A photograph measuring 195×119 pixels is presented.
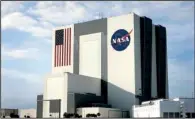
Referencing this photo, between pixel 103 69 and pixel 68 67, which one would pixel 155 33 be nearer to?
pixel 103 69

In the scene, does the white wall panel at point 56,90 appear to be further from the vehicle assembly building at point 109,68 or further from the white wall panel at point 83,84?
the white wall panel at point 83,84

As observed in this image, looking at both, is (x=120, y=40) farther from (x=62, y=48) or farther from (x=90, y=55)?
(x=62, y=48)

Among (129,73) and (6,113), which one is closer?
(129,73)

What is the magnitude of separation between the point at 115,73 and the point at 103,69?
458 cm

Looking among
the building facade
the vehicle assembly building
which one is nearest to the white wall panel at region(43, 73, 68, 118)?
the vehicle assembly building

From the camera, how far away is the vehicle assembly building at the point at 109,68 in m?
96.6

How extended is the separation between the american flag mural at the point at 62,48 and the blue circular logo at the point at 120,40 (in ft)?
58.4

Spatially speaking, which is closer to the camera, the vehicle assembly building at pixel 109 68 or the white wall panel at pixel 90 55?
the vehicle assembly building at pixel 109 68

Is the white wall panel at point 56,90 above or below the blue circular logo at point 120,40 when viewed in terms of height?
below

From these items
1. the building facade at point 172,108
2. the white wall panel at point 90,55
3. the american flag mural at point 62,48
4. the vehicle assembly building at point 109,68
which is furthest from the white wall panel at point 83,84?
the building facade at point 172,108

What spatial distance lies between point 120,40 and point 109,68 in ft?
28.4

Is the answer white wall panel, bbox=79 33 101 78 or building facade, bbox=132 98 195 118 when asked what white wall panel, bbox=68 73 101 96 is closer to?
white wall panel, bbox=79 33 101 78

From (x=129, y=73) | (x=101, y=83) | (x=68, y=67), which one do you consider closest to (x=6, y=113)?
(x=68, y=67)

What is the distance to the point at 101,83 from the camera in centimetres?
10494
